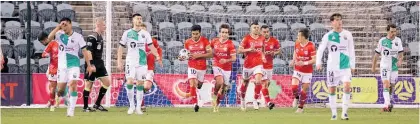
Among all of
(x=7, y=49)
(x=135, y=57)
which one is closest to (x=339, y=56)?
(x=135, y=57)

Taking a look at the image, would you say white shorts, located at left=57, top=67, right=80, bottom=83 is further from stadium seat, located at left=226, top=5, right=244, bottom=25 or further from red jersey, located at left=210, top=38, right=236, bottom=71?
stadium seat, located at left=226, top=5, right=244, bottom=25

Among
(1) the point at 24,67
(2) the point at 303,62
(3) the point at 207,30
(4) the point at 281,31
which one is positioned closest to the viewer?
(2) the point at 303,62

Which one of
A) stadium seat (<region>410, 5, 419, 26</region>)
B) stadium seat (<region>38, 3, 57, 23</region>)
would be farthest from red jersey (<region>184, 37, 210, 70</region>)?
stadium seat (<region>38, 3, 57, 23</region>)

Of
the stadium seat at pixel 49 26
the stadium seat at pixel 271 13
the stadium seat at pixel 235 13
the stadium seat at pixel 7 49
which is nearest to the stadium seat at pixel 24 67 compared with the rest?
the stadium seat at pixel 7 49

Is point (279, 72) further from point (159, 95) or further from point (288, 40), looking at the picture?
point (159, 95)

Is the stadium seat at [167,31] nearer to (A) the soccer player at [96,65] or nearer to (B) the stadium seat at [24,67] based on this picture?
(B) the stadium seat at [24,67]

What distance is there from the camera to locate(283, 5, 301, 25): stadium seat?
2550cm

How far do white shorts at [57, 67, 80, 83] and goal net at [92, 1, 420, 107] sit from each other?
568cm

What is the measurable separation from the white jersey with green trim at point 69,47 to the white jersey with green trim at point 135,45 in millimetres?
1289

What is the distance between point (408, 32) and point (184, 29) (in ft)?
20.0

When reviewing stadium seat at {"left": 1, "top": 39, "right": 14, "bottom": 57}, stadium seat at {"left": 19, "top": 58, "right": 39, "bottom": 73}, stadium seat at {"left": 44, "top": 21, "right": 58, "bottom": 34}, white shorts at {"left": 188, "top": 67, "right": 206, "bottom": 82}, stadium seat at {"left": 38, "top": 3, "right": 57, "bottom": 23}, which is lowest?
white shorts at {"left": 188, "top": 67, "right": 206, "bottom": 82}

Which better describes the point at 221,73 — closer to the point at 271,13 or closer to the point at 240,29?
the point at 240,29

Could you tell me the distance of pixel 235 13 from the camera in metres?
26.1

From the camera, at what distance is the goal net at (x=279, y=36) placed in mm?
23312
